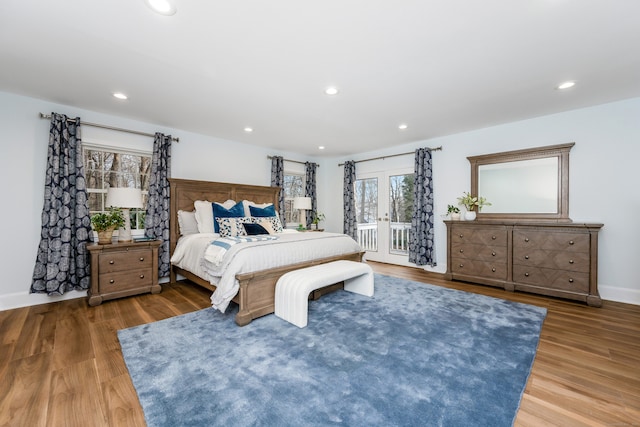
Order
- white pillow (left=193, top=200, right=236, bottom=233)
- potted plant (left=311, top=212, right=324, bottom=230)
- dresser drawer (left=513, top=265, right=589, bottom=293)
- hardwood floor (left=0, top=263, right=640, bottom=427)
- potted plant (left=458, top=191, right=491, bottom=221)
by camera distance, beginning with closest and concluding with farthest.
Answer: hardwood floor (left=0, top=263, right=640, bottom=427)
dresser drawer (left=513, top=265, right=589, bottom=293)
white pillow (left=193, top=200, right=236, bottom=233)
potted plant (left=458, top=191, right=491, bottom=221)
potted plant (left=311, top=212, right=324, bottom=230)

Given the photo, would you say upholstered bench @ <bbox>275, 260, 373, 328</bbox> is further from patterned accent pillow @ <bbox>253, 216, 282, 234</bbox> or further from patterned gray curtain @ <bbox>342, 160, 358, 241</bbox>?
patterned gray curtain @ <bbox>342, 160, 358, 241</bbox>

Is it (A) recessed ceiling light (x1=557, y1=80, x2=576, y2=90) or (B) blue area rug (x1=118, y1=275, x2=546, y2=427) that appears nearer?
(B) blue area rug (x1=118, y1=275, x2=546, y2=427)

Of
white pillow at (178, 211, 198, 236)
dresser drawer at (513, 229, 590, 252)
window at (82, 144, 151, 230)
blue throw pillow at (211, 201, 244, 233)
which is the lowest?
dresser drawer at (513, 229, 590, 252)

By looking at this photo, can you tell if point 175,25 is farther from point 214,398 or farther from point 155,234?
point 155,234

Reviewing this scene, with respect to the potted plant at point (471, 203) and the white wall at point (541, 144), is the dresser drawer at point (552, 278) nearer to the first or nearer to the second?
the white wall at point (541, 144)

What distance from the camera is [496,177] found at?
13.9 ft

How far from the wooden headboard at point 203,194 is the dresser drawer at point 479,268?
358 centimetres

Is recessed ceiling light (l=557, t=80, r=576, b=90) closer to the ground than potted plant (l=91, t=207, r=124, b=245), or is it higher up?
higher up

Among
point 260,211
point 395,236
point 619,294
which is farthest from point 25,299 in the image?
point 619,294

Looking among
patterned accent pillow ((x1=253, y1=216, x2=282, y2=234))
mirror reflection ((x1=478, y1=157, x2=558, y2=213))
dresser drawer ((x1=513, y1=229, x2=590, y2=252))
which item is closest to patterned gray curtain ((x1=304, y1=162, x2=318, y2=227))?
patterned accent pillow ((x1=253, y1=216, x2=282, y2=234))

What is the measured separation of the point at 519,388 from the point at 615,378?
0.75m

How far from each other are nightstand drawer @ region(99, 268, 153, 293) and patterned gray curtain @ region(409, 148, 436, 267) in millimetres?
4390

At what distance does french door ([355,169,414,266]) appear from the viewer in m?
5.52

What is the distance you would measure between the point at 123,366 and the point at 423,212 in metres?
4.65
